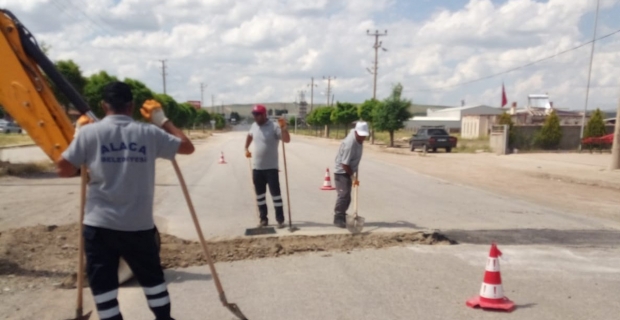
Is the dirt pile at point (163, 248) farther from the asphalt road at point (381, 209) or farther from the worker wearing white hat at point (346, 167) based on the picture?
the worker wearing white hat at point (346, 167)

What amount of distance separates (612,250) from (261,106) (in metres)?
5.35

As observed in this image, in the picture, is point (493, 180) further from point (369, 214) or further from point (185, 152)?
point (185, 152)

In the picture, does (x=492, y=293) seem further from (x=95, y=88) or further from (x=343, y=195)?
(x=95, y=88)

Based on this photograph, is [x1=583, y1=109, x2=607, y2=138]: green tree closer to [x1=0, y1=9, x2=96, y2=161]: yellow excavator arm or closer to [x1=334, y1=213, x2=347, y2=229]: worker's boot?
[x1=334, y1=213, x2=347, y2=229]: worker's boot

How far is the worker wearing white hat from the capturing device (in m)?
9.20

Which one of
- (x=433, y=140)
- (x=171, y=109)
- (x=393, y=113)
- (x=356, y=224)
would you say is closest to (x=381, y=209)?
(x=356, y=224)

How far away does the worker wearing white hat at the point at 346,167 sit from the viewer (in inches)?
362

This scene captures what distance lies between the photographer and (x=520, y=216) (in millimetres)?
11469

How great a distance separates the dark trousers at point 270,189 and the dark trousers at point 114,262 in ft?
15.8

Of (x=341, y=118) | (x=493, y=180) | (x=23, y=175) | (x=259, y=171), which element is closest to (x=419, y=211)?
(x=259, y=171)

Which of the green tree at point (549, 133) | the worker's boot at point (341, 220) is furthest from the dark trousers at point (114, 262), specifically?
the green tree at point (549, 133)

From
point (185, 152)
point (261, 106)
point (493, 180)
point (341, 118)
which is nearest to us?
point (185, 152)

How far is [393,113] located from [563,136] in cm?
1337

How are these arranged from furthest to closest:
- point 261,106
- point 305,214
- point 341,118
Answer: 1. point 341,118
2. point 305,214
3. point 261,106
